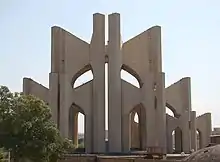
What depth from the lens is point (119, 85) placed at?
124 ft

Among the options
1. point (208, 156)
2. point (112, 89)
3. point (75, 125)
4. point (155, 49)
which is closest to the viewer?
point (208, 156)

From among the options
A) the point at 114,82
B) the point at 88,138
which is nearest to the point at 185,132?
the point at 114,82

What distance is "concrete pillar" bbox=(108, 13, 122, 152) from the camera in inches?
1439

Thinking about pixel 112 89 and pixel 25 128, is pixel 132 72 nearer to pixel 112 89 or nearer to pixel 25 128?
pixel 112 89

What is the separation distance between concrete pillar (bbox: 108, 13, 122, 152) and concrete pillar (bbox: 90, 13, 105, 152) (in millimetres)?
627

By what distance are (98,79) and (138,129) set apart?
35.8ft

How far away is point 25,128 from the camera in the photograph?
731 inches

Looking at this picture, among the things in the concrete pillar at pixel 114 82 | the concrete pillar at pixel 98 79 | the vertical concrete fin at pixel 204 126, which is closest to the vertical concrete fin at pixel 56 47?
the concrete pillar at pixel 98 79

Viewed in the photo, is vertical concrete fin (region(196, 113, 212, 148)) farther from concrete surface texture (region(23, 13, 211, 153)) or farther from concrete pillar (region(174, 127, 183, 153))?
concrete surface texture (region(23, 13, 211, 153))

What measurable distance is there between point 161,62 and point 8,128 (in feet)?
73.6

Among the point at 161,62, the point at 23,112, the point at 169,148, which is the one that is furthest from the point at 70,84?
the point at 23,112

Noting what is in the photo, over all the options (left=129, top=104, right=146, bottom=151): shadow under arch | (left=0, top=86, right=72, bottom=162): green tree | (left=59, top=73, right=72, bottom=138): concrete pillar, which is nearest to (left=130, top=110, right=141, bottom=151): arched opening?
(left=129, top=104, right=146, bottom=151): shadow under arch

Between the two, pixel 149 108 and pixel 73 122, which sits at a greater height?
pixel 149 108

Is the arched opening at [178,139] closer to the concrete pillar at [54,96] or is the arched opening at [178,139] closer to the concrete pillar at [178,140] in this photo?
the concrete pillar at [178,140]
